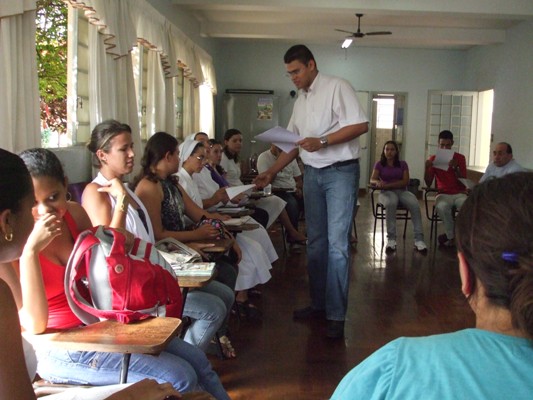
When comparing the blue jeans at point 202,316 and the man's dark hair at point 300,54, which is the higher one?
the man's dark hair at point 300,54

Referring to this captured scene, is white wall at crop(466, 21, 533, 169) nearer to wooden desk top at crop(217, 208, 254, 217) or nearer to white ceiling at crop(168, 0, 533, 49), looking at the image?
white ceiling at crop(168, 0, 533, 49)

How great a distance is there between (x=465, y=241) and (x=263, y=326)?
284 centimetres

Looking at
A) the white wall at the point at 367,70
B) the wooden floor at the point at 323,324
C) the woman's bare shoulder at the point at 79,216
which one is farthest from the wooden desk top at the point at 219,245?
the white wall at the point at 367,70

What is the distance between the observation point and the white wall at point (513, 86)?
326 inches

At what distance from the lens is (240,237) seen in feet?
11.7

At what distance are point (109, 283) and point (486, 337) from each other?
125 centimetres

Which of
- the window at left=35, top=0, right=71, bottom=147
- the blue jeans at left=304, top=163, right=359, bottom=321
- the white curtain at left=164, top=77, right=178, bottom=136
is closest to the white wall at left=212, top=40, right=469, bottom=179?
the white curtain at left=164, top=77, right=178, bottom=136

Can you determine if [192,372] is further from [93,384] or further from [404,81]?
[404,81]

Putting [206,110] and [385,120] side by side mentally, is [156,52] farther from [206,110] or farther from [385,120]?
[385,120]

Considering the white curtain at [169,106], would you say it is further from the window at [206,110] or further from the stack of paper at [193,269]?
the stack of paper at [193,269]

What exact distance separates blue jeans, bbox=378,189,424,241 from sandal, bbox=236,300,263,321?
9.07 ft

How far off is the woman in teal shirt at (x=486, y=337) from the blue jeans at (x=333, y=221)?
251cm

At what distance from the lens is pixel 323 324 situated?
353 centimetres

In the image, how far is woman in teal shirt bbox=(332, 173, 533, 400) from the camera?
698 mm
